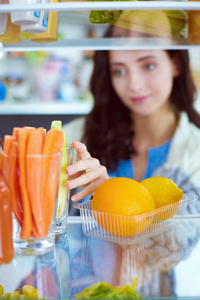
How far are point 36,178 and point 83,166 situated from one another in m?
0.23

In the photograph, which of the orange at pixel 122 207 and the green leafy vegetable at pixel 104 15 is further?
the green leafy vegetable at pixel 104 15

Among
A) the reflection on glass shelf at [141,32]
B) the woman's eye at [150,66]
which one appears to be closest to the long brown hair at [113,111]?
the woman's eye at [150,66]

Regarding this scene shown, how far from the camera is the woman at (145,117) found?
1.85 m

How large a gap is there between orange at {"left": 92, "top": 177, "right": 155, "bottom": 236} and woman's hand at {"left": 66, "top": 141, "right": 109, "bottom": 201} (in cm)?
10

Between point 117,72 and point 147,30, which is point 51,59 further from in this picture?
point 147,30

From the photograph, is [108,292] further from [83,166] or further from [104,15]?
[104,15]

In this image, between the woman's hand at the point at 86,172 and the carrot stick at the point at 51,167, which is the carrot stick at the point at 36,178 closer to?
the carrot stick at the point at 51,167

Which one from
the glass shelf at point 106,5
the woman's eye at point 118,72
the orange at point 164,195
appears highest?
the glass shelf at point 106,5

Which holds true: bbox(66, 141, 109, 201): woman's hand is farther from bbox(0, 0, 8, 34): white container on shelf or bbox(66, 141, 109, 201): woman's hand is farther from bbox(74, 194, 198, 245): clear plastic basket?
bbox(0, 0, 8, 34): white container on shelf

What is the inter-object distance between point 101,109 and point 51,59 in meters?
1.29

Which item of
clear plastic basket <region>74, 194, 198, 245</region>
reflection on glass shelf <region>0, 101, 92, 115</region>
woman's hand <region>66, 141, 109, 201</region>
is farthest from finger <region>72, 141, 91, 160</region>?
reflection on glass shelf <region>0, 101, 92, 115</region>

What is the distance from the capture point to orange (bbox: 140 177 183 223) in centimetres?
70

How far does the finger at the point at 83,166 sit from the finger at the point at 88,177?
0.01m

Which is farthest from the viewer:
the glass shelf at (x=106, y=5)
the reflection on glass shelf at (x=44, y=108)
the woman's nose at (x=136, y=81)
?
the reflection on glass shelf at (x=44, y=108)
